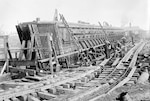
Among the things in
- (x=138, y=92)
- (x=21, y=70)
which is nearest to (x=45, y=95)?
(x=138, y=92)

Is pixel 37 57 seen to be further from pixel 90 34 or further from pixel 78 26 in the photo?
pixel 90 34

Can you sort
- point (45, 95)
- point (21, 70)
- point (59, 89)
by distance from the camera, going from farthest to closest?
point (21, 70), point (59, 89), point (45, 95)

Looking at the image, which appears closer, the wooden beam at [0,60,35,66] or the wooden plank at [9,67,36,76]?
the wooden plank at [9,67,36,76]

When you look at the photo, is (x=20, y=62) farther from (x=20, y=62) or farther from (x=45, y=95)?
(x=45, y=95)

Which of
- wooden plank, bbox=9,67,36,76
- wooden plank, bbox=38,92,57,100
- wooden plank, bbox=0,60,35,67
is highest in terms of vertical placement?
wooden plank, bbox=0,60,35,67

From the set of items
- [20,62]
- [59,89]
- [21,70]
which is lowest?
[59,89]

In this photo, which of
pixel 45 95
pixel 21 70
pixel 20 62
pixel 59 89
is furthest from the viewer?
pixel 20 62

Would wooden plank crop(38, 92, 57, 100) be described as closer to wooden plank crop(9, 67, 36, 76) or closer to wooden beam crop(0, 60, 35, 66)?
wooden plank crop(9, 67, 36, 76)

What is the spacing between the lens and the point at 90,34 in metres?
17.5

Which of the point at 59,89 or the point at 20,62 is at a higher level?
the point at 20,62

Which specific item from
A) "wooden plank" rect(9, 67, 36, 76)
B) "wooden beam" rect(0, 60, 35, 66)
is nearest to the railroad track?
"wooden plank" rect(9, 67, 36, 76)

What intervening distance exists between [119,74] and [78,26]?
6.27m

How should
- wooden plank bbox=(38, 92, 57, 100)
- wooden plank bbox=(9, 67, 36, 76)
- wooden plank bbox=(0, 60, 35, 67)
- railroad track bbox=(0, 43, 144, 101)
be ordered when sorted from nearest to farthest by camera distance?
railroad track bbox=(0, 43, 144, 101) → wooden plank bbox=(38, 92, 57, 100) → wooden plank bbox=(9, 67, 36, 76) → wooden plank bbox=(0, 60, 35, 67)

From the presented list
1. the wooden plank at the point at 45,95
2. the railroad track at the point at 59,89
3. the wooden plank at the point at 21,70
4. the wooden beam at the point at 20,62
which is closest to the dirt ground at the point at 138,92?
the railroad track at the point at 59,89
